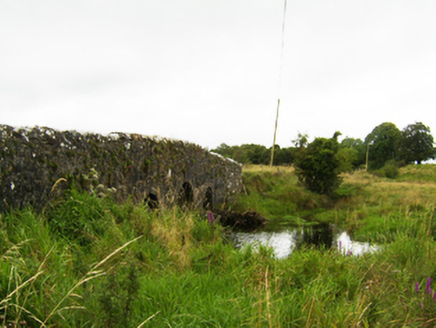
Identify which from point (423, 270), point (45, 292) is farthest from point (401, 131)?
point (45, 292)

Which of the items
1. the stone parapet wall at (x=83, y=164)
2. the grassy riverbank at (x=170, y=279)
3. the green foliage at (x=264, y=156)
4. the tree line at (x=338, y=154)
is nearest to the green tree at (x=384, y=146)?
the tree line at (x=338, y=154)

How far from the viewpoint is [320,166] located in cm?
1820

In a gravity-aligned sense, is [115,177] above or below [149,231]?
above

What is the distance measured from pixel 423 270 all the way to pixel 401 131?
63.7 meters

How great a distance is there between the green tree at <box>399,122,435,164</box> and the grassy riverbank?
57707 millimetres

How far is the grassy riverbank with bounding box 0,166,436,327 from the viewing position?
87.5 inches

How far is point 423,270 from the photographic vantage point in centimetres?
452

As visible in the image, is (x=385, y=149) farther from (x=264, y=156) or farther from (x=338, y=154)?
(x=338, y=154)

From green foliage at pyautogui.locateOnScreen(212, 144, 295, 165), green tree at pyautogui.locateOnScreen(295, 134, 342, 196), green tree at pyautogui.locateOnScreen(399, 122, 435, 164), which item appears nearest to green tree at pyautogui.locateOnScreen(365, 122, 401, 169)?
green tree at pyautogui.locateOnScreen(399, 122, 435, 164)

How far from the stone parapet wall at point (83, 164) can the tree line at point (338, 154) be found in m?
11.3

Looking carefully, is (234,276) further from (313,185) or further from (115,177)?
(313,185)

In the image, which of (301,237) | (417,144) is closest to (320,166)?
(301,237)

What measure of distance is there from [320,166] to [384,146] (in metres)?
49.3

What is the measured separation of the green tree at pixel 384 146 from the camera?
60.6 m
